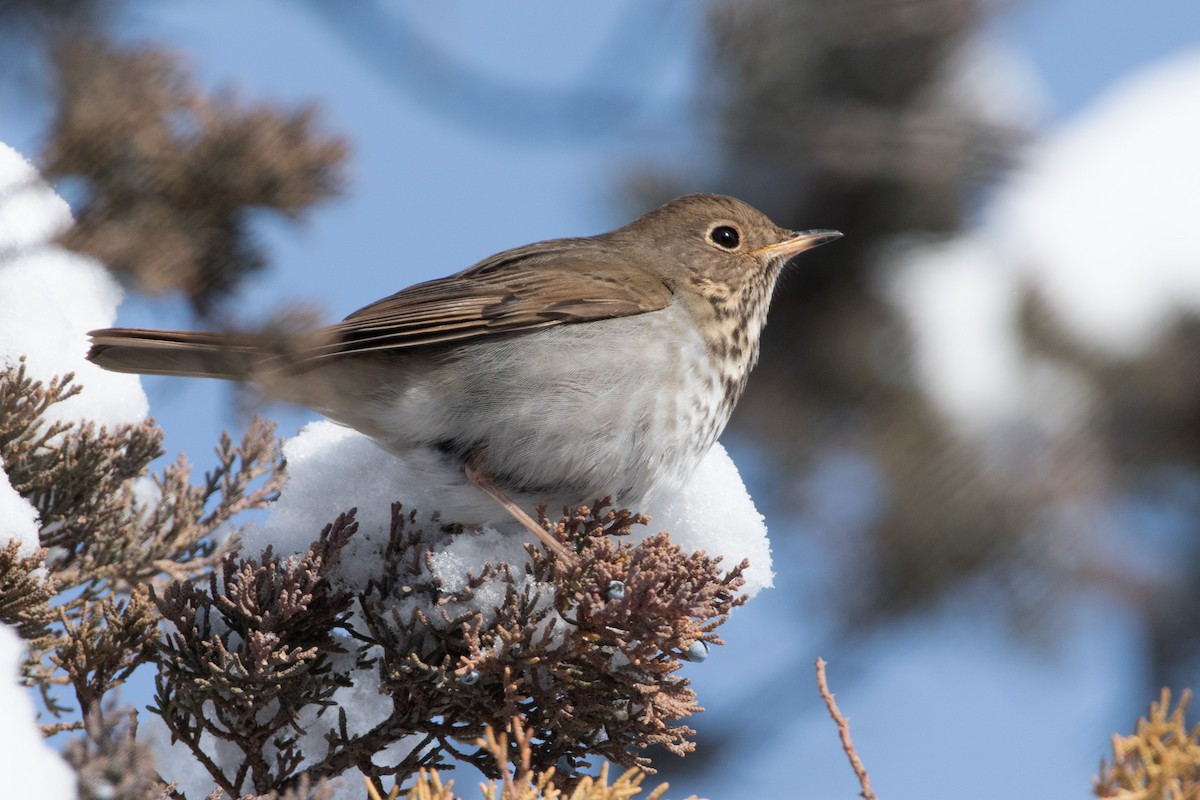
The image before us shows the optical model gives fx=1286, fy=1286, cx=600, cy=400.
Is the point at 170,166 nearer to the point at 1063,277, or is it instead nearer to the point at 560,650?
the point at 560,650

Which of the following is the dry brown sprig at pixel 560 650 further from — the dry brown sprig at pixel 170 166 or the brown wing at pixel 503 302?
the dry brown sprig at pixel 170 166

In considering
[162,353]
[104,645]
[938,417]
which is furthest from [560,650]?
[938,417]

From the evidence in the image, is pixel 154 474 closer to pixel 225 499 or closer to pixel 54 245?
pixel 225 499

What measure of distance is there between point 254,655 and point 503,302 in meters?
1.35

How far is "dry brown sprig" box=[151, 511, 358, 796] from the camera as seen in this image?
2211 millimetres

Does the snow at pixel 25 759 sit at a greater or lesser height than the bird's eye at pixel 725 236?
lesser

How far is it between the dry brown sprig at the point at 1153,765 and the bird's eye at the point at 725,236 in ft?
7.73

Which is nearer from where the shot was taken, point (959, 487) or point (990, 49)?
point (959, 487)

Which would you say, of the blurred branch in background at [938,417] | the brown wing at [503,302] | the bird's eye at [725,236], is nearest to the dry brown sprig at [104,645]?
the brown wing at [503,302]

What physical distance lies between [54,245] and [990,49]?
624 cm

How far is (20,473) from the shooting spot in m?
2.40

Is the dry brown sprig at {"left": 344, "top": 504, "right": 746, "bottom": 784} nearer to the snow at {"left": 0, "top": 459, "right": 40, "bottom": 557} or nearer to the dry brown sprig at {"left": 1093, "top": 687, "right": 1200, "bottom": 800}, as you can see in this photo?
the snow at {"left": 0, "top": 459, "right": 40, "bottom": 557}

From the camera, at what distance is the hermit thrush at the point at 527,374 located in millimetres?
2953

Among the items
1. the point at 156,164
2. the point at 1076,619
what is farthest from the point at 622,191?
the point at 156,164
